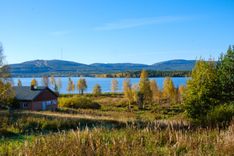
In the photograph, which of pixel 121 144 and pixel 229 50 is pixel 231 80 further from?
pixel 121 144

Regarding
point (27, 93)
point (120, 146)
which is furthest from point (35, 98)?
point (120, 146)

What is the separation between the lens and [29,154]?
609cm

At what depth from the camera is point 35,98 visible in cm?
5762

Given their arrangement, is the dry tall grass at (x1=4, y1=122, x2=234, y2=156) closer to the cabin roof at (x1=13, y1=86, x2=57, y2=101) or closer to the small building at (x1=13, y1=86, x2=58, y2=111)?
the small building at (x1=13, y1=86, x2=58, y2=111)

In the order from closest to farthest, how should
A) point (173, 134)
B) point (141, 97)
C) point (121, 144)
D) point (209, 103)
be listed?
point (121, 144), point (173, 134), point (209, 103), point (141, 97)

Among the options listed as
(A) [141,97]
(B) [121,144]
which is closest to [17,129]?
(B) [121,144]

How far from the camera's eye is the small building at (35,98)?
189 ft

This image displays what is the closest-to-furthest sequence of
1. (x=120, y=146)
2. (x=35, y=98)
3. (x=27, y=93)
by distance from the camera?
(x=120, y=146)
(x=35, y=98)
(x=27, y=93)

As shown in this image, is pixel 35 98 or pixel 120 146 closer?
pixel 120 146

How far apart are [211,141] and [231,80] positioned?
26.9 meters

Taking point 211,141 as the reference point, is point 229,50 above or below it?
above

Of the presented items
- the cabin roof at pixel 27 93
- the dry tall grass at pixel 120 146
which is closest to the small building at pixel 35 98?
the cabin roof at pixel 27 93

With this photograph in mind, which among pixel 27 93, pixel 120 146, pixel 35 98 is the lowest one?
pixel 35 98

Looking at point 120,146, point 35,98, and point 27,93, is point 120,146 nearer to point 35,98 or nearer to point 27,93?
point 35,98
